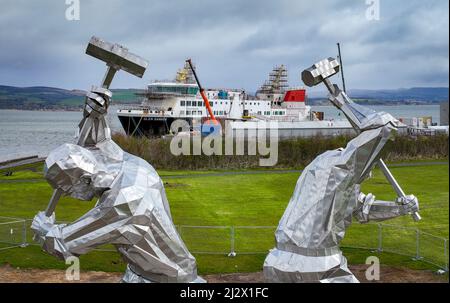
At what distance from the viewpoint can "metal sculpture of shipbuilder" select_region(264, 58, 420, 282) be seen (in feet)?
22.0

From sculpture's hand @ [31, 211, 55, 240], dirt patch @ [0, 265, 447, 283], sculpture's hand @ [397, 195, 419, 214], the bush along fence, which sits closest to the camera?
sculpture's hand @ [31, 211, 55, 240]

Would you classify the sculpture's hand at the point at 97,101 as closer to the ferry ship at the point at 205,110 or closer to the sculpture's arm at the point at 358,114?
the sculpture's arm at the point at 358,114

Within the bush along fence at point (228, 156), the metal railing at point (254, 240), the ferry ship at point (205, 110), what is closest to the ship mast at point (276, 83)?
the ferry ship at point (205, 110)

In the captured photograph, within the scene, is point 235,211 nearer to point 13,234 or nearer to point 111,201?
point 13,234

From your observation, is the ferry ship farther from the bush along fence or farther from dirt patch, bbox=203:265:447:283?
dirt patch, bbox=203:265:447:283

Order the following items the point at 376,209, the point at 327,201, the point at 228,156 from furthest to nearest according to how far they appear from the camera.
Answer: the point at 228,156, the point at 376,209, the point at 327,201

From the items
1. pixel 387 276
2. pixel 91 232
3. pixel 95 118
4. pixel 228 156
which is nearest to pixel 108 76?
pixel 95 118

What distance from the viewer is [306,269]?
668 centimetres

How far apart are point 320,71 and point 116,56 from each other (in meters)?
2.60

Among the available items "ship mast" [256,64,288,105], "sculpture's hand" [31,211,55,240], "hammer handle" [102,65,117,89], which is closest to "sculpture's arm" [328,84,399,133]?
"hammer handle" [102,65,117,89]

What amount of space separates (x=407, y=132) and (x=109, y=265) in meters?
34.4

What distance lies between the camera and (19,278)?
1209 centimetres

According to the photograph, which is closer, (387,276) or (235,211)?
(387,276)

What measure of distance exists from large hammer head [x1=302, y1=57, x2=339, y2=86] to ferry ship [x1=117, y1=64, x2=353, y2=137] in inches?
1733
